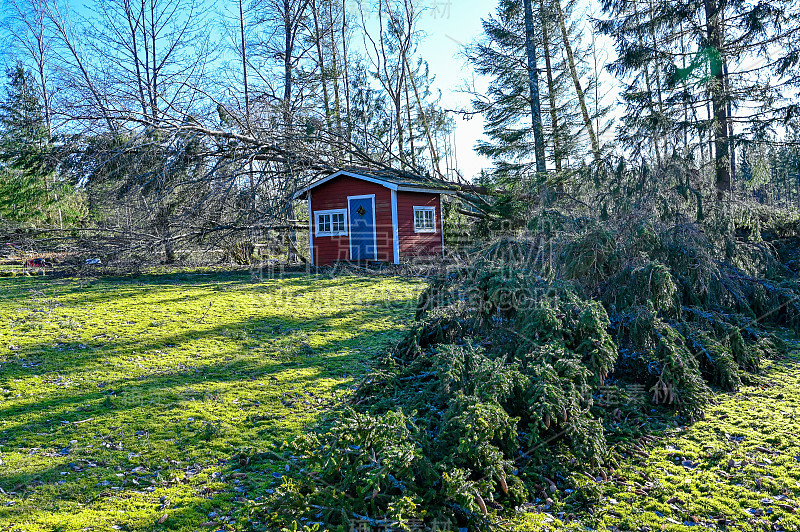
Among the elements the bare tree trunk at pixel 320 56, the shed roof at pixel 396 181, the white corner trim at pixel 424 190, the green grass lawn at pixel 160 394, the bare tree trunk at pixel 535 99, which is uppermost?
the bare tree trunk at pixel 320 56

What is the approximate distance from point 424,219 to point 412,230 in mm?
798

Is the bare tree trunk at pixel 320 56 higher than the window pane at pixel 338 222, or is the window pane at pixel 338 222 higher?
the bare tree trunk at pixel 320 56

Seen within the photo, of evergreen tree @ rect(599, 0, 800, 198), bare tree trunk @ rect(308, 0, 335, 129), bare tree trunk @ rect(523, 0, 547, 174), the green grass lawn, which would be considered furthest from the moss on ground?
bare tree trunk @ rect(308, 0, 335, 129)

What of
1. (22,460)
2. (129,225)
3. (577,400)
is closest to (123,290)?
(129,225)

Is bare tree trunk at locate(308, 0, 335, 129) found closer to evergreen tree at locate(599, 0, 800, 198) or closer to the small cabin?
the small cabin

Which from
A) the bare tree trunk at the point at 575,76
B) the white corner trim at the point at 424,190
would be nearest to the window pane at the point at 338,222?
the white corner trim at the point at 424,190

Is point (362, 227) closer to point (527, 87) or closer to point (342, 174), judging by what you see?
→ point (342, 174)

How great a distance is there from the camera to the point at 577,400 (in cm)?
323

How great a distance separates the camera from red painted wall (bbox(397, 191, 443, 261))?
14938 mm

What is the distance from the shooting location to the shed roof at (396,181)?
14.5 metres

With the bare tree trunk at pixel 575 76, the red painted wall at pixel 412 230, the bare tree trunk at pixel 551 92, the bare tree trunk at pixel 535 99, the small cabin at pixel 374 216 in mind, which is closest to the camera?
the small cabin at pixel 374 216

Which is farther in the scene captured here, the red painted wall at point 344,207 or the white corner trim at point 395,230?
the red painted wall at point 344,207

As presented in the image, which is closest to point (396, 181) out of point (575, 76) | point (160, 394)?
point (575, 76)

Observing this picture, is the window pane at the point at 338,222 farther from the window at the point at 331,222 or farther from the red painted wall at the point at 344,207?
the red painted wall at the point at 344,207
